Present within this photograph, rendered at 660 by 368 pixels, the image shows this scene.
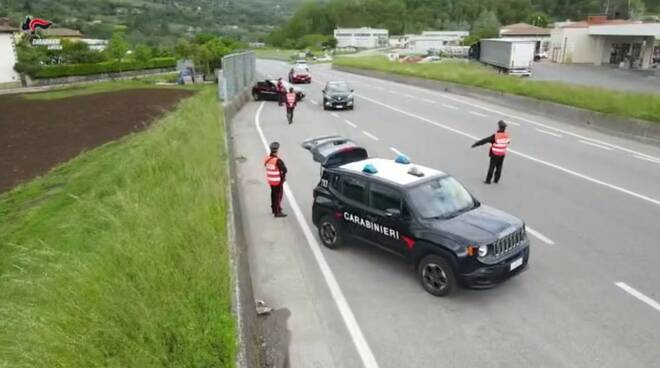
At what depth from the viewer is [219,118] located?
2028 centimetres

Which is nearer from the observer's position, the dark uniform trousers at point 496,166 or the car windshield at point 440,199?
the car windshield at point 440,199

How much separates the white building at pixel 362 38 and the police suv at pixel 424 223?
502 feet

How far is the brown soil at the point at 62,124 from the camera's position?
19.4 m

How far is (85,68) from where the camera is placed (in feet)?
171

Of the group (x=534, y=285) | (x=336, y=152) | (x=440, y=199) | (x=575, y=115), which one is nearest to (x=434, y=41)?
(x=575, y=115)

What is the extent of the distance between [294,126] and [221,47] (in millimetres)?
30758

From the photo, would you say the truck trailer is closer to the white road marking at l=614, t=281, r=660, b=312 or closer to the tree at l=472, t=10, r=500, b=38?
the white road marking at l=614, t=281, r=660, b=312

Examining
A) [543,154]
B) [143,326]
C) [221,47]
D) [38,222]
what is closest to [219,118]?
[38,222]

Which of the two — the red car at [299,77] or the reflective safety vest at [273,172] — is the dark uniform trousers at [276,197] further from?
the red car at [299,77]

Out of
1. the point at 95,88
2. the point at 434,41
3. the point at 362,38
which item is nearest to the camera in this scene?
the point at 95,88

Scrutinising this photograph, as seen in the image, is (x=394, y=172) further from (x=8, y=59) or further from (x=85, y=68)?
(x=85, y=68)

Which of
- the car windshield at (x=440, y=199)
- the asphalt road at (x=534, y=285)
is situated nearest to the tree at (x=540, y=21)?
the asphalt road at (x=534, y=285)

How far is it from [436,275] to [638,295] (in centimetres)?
292

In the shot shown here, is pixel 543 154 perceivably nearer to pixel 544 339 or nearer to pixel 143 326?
pixel 544 339
